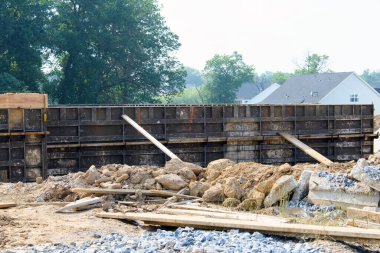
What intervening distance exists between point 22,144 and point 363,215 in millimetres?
10129

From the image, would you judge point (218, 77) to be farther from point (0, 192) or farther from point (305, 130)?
point (0, 192)

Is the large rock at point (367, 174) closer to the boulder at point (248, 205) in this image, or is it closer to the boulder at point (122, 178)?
the boulder at point (248, 205)

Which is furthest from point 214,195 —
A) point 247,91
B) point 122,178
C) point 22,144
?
point 247,91

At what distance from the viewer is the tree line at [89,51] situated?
43719 mm

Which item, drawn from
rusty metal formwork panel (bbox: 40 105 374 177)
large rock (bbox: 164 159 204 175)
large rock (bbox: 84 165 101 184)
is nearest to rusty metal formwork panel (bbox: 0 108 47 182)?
rusty metal formwork panel (bbox: 40 105 374 177)

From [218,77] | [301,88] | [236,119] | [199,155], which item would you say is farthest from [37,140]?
[218,77]

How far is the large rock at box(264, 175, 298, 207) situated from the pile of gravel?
270 centimetres

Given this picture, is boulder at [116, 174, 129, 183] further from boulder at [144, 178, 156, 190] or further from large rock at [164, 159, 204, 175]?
large rock at [164, 159, 204, 175]

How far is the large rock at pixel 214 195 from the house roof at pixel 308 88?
51.7m

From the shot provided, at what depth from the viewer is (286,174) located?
41.8 ft

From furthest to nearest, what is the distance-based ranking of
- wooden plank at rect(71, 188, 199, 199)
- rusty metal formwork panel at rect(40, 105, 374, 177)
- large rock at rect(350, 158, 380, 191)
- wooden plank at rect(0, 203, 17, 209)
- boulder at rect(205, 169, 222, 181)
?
rusty metal formwork panel at rect(40, 105, 374, 177) < boulder at rect(205, 169, 222, 181) < wooden plank at rect(71, 188, 199, 199) < wooden plank at rect(0, 203, 17, 209) < large rock at rect(350, 158, 380, 191)

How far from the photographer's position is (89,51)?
1927 inches

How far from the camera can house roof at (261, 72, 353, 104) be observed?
208 ft

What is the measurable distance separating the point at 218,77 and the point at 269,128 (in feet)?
219
